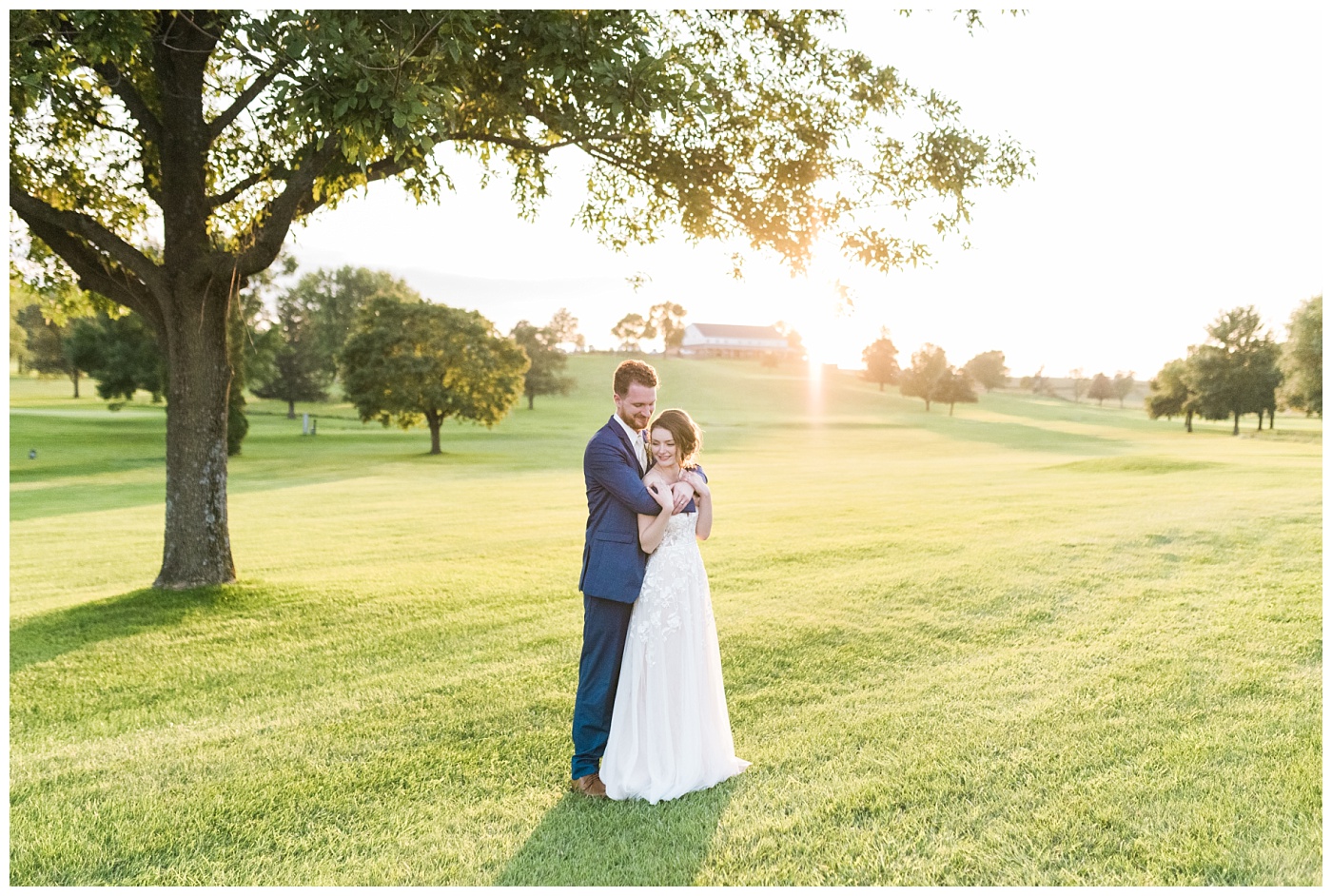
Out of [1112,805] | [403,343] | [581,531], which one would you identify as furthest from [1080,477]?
[403,343]

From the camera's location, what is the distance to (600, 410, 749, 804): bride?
17.5ft

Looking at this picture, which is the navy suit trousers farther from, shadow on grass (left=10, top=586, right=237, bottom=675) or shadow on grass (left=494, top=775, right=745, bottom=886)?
shadow on grass (left=10, top=586, right=237, bottom=675)

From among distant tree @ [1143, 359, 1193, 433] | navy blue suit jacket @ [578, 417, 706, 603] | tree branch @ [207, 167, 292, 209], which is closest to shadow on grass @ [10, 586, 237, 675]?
tree branch @ [207, 167, 292, 209]

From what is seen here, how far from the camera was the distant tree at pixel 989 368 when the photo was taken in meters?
110

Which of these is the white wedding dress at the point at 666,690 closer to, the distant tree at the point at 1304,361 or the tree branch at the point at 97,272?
the tree branch at the point at 97,272

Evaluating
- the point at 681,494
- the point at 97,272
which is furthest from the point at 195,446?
the point at 681,494

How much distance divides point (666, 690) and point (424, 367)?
36557 millimetres

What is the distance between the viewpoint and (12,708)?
7203 mm

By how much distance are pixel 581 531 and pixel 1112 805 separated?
1298 cm

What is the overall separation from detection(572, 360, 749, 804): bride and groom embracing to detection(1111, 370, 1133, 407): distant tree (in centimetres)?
10207

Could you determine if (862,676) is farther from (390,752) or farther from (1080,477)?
(1080,477)

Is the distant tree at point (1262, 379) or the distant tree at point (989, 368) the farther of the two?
the distant tree at point (989, 368)

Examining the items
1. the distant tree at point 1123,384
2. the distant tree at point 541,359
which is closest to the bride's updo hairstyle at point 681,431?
the distant tree at point 541,359

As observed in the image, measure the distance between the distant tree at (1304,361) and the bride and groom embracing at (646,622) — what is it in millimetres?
54313
